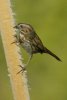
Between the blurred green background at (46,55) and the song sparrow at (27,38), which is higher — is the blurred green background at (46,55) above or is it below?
below

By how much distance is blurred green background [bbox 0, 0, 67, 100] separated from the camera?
5.02 m

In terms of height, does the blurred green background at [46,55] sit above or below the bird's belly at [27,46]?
below

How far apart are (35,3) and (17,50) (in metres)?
4.86

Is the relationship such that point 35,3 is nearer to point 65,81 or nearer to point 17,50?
point 65,81

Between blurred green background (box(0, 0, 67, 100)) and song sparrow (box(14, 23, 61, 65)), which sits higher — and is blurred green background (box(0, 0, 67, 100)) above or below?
below

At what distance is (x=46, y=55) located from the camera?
5969 millimetres

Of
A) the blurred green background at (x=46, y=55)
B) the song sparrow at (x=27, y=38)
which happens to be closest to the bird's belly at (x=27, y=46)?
the song sparrow at (x=27, y=38)

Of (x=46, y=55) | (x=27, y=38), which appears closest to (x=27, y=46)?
(x=27, y=38)

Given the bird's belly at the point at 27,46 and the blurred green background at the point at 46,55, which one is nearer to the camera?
the bird's belly at the point at 27,46

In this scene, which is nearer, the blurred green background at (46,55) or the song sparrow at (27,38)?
the song sparrow at (27,38)

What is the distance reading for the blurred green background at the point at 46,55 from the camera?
5023 mm

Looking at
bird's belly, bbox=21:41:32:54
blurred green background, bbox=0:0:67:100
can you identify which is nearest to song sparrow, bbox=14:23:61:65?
bird's belly, bbox=21:41:32:54

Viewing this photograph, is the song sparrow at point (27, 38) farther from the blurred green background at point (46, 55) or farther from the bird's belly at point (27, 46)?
the blurred green background at point (46, 55)

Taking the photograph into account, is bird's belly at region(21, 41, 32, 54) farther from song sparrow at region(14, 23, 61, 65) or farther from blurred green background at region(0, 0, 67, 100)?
blurred green background at region(0, 0, 67, 100)
